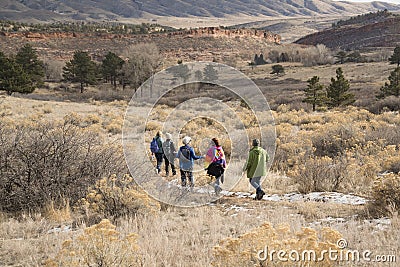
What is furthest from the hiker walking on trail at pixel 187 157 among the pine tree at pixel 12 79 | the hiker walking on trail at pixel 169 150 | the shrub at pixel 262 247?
the pine tree at pixel 12 79

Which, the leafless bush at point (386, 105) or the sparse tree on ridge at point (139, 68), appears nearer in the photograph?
the leafless bush at point (386, 105)

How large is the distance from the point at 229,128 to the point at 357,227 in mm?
14831

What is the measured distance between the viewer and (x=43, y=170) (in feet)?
22.4

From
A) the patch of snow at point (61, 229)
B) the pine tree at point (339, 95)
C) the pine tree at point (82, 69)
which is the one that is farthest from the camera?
the pine tree at point (82, 69)

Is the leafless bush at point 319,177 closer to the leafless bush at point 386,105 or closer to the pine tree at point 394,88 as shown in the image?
the leafless bush at point 386,105

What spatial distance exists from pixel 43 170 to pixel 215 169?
328cm

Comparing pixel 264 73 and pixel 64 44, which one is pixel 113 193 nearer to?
pixel 264 73

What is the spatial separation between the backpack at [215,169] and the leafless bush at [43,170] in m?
1.82

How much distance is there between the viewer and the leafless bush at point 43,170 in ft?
21.5

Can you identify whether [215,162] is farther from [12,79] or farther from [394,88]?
[12,79]

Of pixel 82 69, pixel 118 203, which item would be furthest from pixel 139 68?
pixel 118 203

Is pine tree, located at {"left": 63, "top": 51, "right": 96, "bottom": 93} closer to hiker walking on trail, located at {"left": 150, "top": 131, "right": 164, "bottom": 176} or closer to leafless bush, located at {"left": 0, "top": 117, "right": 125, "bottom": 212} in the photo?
hiker walking on trail, located at {"left": 150, "top": 131, "right": 164, "bottom": 176}

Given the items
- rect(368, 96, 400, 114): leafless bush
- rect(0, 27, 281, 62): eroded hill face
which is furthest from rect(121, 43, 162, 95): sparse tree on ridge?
rect(368, 96, 400, 114): leafless bush

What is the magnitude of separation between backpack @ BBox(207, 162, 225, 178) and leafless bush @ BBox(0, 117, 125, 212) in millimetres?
1821
